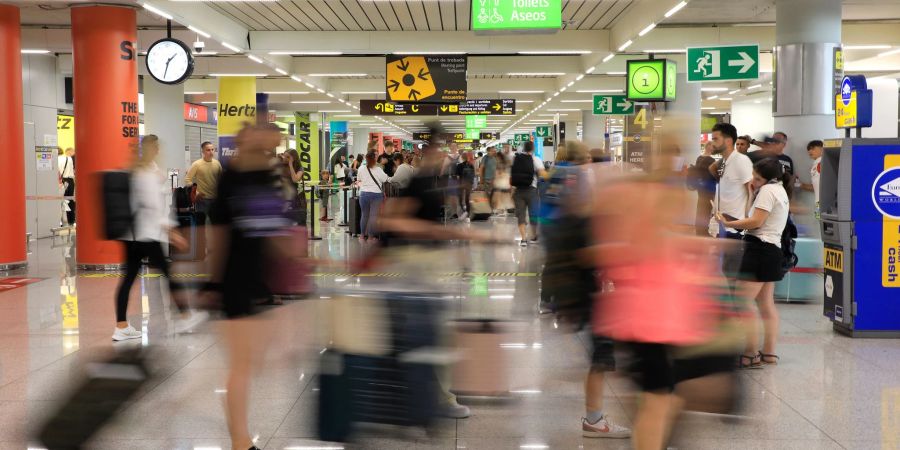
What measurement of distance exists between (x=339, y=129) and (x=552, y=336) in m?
36.0

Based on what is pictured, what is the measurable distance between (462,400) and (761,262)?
2.37 metres

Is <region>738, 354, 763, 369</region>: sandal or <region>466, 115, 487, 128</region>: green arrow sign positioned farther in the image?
<region>466, 115, 487, 128</region>: green arrow sign

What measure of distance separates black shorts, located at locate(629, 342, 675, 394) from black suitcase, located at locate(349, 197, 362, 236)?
45.0 ft

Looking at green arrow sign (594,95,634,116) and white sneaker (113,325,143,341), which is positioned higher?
green arrow sign (594,95,634,116)

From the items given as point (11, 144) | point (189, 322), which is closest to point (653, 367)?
point (189, 322)

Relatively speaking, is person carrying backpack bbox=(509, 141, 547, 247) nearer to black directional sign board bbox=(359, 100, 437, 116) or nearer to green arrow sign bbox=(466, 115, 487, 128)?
black directional sign board bbox=(359, 100, 437, 116)

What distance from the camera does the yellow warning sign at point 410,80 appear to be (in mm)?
16688

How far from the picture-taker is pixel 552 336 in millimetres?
7309

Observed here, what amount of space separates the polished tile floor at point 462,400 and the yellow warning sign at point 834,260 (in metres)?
0.58

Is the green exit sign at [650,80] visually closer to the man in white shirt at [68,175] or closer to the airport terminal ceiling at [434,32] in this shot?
the airport terminal ceiling at [434,32]

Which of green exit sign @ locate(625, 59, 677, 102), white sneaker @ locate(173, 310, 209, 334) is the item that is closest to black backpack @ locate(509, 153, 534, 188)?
green exit sign @ locate(625, 59, 677, 102)

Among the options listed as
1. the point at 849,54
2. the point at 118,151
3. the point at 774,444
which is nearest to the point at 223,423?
the point at 774,444

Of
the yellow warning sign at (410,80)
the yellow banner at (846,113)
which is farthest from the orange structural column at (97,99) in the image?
the yellow banner at (846,113)

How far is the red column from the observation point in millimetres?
11617
